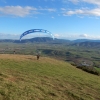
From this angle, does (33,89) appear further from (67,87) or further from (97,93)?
(97,93)

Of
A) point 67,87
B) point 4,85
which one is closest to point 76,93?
point 67,87

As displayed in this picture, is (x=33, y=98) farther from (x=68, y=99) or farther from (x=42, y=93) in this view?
(x=68, y=99)

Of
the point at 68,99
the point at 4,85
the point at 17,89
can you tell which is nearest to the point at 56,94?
the point at 68,99

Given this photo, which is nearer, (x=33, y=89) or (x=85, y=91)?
(x=33, y=89)

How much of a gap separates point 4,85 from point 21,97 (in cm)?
276

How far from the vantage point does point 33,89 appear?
19.1m

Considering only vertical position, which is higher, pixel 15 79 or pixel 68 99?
pixel 15 79

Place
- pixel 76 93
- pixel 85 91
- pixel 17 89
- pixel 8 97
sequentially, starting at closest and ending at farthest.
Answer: pixel 8 97
pixel 17 89
pixel 76 93
pixel 85 91

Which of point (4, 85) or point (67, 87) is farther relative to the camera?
point (67, 87)

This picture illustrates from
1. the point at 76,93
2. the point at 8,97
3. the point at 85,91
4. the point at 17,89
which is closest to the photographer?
the point at 8,97

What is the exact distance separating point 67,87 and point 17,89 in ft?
23.0

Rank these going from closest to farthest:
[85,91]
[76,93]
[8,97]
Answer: [8,97], [76,93], [85,91]

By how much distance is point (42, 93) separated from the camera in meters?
18.6

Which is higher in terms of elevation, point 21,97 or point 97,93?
point 21,97
